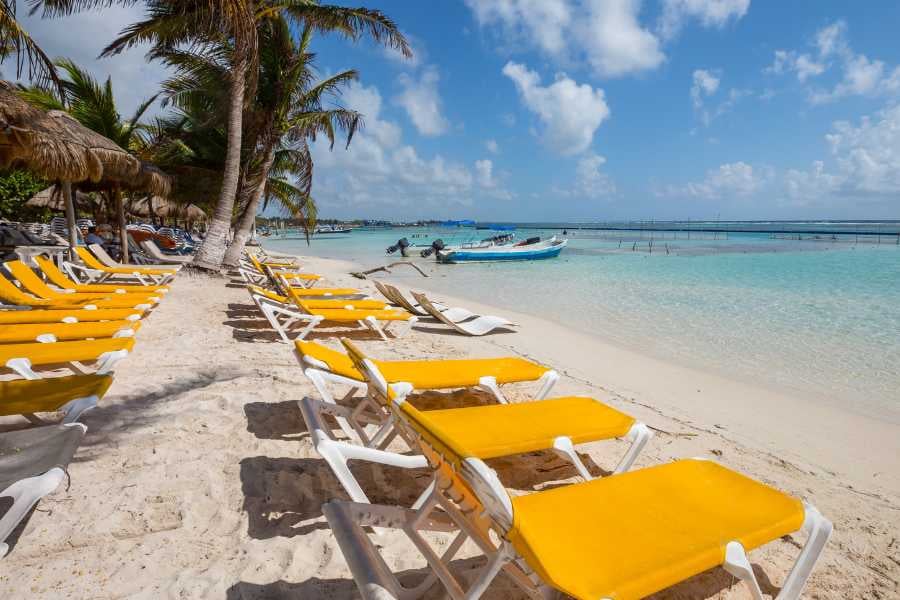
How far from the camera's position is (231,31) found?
342 inches

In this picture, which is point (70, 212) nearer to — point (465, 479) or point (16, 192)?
point (465, 479)

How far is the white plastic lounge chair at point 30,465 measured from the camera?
1.55 m

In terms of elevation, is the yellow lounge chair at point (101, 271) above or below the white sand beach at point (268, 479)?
above

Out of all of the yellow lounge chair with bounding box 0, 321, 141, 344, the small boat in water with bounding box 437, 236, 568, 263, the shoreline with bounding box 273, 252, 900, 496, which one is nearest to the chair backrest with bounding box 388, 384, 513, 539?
the shoreline with bounding box 273, 252, 900, 496

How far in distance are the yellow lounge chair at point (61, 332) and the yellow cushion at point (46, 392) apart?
3.83 ft

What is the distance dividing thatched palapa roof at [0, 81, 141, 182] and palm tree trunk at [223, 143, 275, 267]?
2.64m

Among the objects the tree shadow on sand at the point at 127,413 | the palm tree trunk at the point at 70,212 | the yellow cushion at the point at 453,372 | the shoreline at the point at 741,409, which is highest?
the palm tree trunk at the point at 70,212

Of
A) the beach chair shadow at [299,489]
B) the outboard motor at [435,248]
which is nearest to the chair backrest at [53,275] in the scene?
the beach chair shadow at [299,489]

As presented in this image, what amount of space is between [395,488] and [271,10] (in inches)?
426

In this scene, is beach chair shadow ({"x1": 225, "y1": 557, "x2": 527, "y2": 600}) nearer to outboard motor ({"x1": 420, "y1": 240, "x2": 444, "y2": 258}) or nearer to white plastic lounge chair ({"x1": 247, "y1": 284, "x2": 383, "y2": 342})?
white plastic lounge chair ({"x1": 247, "y1": 284, "x2": 383, "y2": 342})

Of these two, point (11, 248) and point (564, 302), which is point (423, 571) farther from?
point (11, 248)

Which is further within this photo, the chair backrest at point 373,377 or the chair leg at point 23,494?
the chair backrest at point 373,377

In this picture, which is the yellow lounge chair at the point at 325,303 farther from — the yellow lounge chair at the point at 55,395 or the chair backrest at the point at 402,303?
the yellow lounge chair at the point at 55,395

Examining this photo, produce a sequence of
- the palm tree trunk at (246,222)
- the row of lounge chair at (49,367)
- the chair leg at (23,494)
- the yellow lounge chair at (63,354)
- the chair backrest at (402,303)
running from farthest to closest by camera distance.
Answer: the palm tree trunk at (246,222) → the chair backrest at (402,303) → the yellow lounge chair at (63,354) → the row of lounge chair at (49,367) → the chair leg at (23,494)
